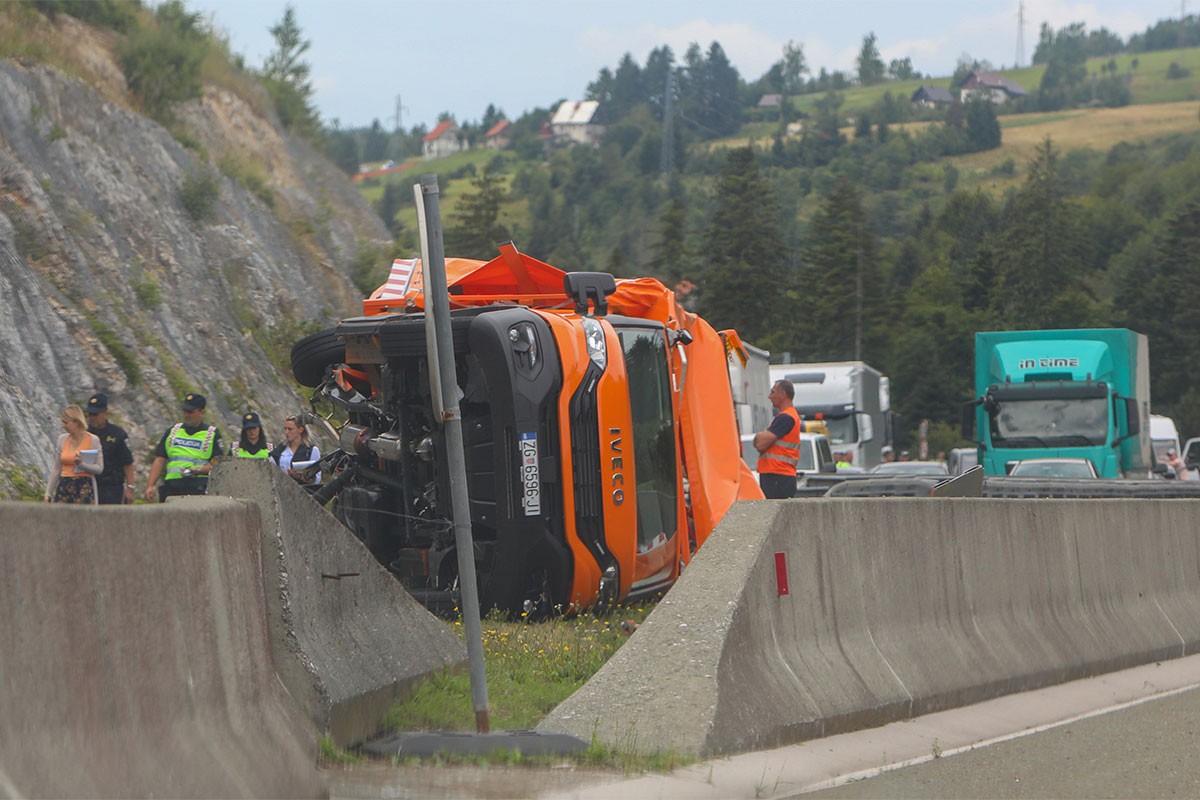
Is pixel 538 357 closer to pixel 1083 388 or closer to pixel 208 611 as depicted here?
pixel 208 611

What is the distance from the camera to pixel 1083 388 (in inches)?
1207

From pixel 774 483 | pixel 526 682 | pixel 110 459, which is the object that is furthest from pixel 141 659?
pixel 774 483

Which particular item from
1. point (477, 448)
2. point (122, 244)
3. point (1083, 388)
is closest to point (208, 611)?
point (477, 448)

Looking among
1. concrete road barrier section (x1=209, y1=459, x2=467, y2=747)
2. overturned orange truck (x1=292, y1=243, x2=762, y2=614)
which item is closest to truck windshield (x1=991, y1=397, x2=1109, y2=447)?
overturned orange truck (x1=292, y1=243, x2=762, y2=614)

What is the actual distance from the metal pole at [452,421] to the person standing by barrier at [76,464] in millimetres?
7342

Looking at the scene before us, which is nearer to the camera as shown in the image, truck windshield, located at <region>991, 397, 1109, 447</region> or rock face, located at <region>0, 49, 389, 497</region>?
rock face, located at <region>0, 49, 389, 497</region>

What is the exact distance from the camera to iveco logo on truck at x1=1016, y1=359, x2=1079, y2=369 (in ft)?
102

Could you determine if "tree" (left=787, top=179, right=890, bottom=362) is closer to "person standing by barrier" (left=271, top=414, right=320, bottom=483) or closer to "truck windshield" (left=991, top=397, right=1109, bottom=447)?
"truck windshield" (left=991, top=397, right=1109, bottom=447)

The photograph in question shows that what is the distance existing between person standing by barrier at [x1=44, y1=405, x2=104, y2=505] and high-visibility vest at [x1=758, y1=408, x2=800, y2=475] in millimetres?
5705

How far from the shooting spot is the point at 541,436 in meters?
10.3

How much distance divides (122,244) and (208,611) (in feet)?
69.8

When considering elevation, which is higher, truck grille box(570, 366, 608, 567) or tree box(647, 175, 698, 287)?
truck grille box(570, 366, 608, 567)

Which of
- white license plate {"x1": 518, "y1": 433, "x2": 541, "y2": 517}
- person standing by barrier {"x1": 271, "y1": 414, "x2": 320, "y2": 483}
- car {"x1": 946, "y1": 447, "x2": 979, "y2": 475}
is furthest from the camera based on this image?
car {"x1": 946, "y1": 447, "x2": 979, "y2": 475}

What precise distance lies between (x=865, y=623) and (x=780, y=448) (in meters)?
6.28
